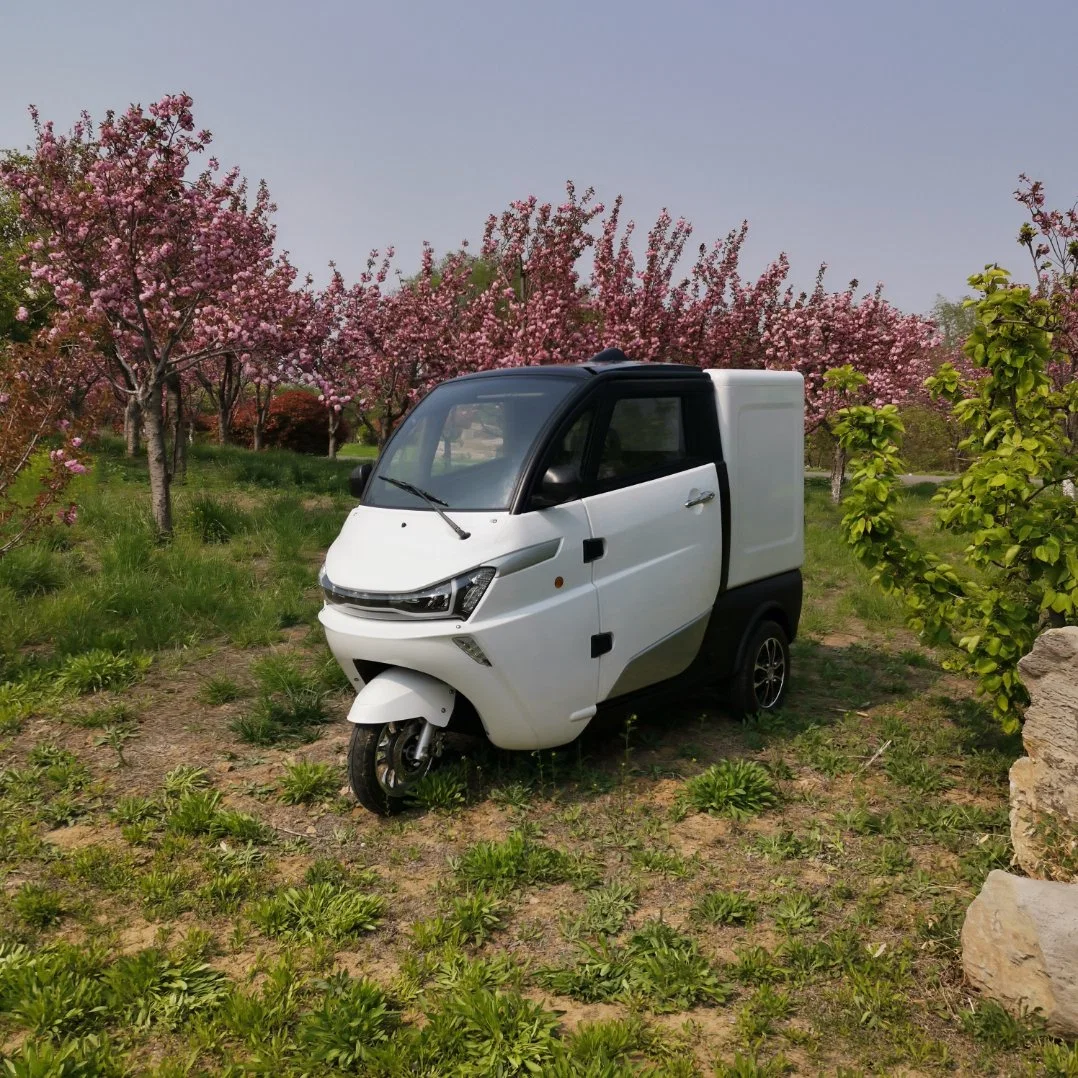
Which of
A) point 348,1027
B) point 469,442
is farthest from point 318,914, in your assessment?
point 469,442

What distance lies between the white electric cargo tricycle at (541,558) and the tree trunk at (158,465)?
19.6 ft

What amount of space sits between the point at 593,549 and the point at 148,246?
321 inches

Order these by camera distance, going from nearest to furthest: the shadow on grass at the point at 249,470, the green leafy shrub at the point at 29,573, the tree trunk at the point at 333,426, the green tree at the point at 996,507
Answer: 1. the green tree at the point at 996,507
2. the green leafy shrub at the point at 29,573
3. the shadow on grass at the point at 249,470
4. the tree trunk at the point at 333,426

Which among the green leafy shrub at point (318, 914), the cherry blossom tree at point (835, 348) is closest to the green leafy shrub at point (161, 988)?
the green leafy shrub at point (318, 914)

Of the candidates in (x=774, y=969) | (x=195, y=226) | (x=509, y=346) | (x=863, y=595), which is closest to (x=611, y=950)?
(x=774, y=969)

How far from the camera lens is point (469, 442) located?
4965 millimetres

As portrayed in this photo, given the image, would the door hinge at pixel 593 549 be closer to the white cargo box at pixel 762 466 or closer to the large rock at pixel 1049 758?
the white cargo box at pixel 762 466

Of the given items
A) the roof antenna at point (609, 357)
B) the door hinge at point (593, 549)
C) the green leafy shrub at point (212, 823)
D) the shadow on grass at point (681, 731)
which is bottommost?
the green leafy shrub at point (212, 823)

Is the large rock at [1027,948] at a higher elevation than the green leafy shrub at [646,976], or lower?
higher

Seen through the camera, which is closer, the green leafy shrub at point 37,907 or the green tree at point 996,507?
the green leafy shrub at point 37,907

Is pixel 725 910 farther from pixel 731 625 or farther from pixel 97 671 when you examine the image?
pixel 97 671

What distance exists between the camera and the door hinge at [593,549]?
4613 mm

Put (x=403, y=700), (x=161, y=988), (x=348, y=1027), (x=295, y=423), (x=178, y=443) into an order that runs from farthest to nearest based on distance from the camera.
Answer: (x=295, y=423) < (x=178, y=443) < (x=403, y=700) < (x=161, y=988) < (x=348, y=1027)

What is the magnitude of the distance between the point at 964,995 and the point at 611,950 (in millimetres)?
1277
